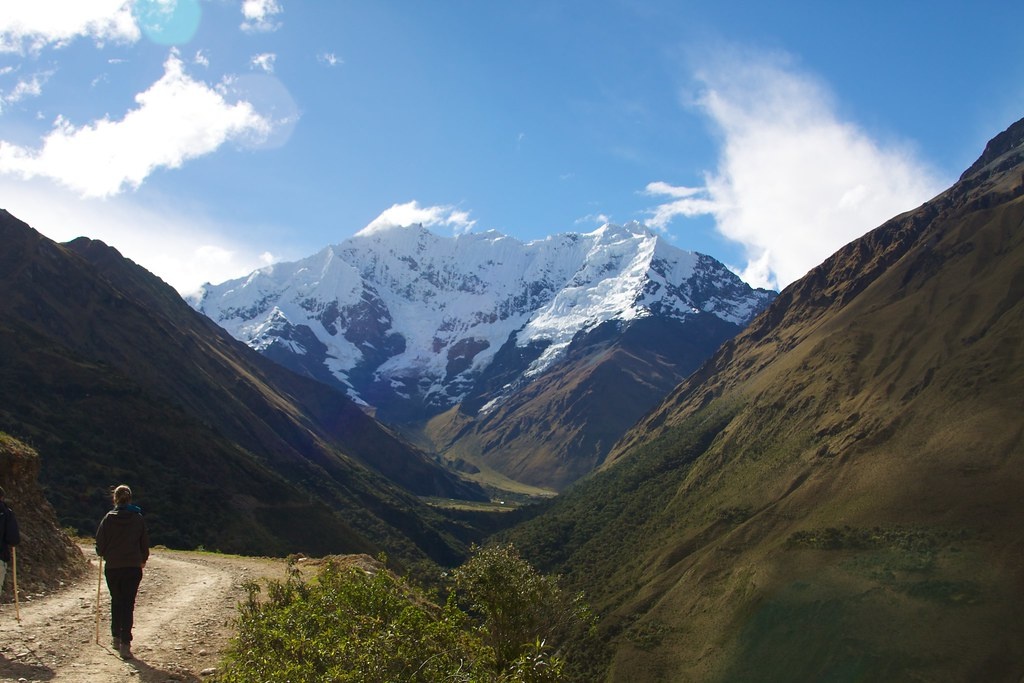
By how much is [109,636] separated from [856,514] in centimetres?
11854

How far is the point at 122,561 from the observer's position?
61.6 ft

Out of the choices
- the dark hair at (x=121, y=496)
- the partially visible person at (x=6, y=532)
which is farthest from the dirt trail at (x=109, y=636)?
the dark hair at (x=121, y=496)

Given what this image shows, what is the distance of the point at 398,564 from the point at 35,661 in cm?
8413

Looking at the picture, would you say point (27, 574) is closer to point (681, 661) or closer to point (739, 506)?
point (681, 661)

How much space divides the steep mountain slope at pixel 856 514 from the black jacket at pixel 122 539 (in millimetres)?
92030

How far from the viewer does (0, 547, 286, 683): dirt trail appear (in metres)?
17.2

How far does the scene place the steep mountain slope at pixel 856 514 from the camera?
93.4 metres

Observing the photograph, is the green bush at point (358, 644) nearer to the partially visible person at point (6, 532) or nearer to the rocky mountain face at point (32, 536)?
the partially visible person at point (6, 532)

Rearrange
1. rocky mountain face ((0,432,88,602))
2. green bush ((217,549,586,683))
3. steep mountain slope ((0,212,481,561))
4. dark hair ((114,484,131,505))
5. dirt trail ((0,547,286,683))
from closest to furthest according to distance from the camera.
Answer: green bush ((217,549,586,683))
dirt trail ((0,547,286,683))
dark hair ((114,484,131,505))
rocky mountain face ((0,432,88,602))
steep mountain slope ((0,212,481,561))

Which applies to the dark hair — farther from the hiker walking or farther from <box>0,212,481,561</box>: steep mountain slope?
→ <box>0,212,481,561</box>: steep mountain slope

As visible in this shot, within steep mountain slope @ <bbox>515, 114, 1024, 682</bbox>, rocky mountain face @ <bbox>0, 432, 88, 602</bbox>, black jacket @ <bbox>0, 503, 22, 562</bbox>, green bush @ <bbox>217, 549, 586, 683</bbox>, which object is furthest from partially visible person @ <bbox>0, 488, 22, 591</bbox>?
steep mountain slope @ <bbox>515, 114, 1024, 682</bbox>

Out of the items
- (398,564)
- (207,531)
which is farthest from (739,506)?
(207,531)

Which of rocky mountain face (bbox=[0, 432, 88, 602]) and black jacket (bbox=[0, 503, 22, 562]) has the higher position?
black jacket (bbox=[0, 503, 22, 562])

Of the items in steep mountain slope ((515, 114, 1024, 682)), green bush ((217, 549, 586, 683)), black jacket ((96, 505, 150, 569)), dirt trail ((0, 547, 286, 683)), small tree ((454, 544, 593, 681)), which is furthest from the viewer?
steep mountain slope ((515, 114, 1024, 682))
